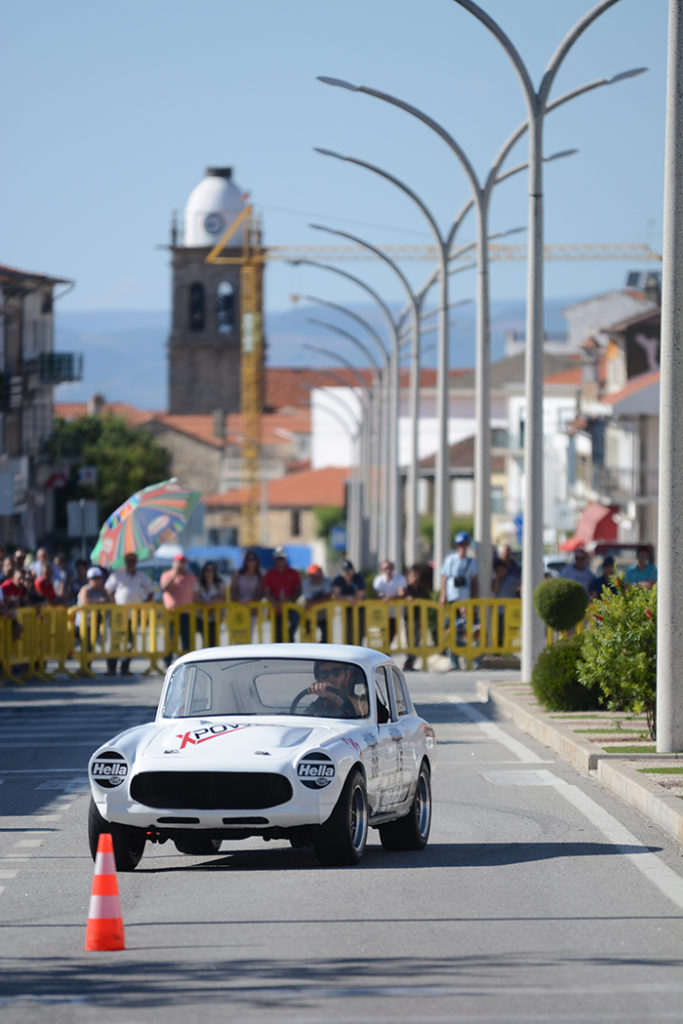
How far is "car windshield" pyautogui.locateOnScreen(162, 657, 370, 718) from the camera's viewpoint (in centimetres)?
1198

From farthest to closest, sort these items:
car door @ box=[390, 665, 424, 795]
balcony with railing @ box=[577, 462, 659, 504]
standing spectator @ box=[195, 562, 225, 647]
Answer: balcony with railing @ box=[577, 462, 659, 504] < standing spectator @ box=[195, 562, 225, 647] < car door @ box=[390, 665, 424, 795]

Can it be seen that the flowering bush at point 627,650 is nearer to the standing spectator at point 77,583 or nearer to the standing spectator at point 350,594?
the standing spectator at point 350,594

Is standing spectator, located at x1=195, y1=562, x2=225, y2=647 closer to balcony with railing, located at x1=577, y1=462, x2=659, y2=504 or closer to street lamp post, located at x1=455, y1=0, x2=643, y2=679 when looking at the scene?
street lamp post, located at x1=455, y1=0, x2=643, y2=679

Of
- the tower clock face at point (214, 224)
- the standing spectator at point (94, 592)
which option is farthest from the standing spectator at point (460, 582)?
the tower clock face at point (214, 224)

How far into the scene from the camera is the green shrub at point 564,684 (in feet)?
65.4

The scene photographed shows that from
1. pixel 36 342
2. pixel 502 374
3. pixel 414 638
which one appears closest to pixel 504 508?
pixel 502 374

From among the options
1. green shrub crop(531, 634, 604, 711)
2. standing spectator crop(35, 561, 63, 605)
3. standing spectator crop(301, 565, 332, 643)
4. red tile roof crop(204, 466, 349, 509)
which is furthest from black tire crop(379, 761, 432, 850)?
red tile roof crop(204, 466, 349, 509)

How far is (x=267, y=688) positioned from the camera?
12070mm

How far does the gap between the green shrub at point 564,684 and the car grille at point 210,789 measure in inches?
365

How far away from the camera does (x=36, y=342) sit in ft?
286

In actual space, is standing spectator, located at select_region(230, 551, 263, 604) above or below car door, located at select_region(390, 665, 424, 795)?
above

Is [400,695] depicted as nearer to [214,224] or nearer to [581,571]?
[581,571]

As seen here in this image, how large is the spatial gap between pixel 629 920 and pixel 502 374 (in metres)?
147

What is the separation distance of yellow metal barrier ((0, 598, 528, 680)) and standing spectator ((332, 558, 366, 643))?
2 centimetres
